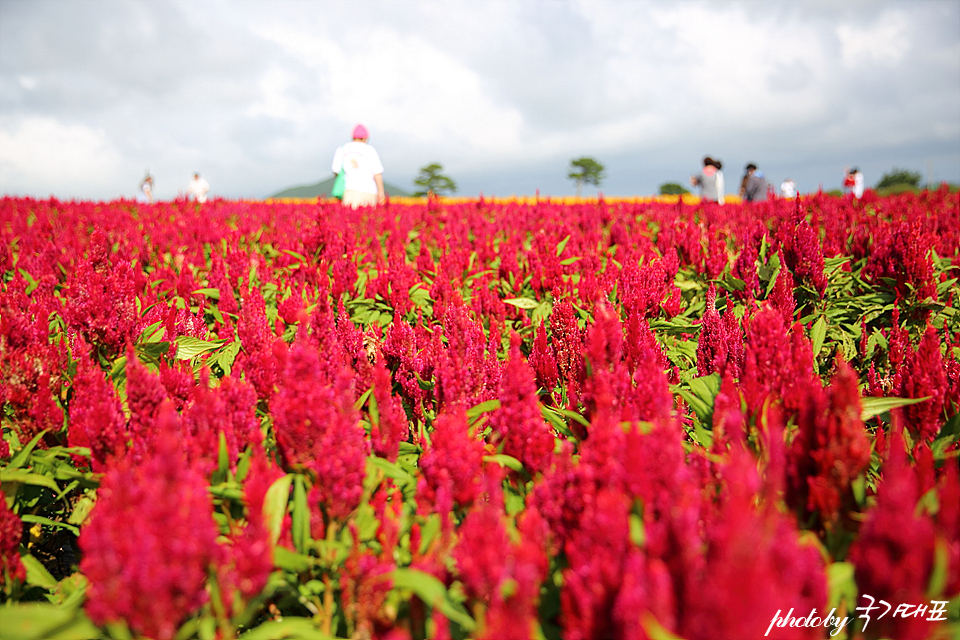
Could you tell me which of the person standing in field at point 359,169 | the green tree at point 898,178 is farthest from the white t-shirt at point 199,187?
the green tree at point 898,178

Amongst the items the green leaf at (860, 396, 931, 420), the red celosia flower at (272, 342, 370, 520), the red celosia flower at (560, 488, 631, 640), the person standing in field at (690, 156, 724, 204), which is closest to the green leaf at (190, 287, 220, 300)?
the red celosia flower at (272, 342, 370, 520)

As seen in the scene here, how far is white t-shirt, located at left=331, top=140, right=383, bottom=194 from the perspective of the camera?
11.1 meters

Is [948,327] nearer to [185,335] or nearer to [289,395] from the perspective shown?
[289,395]

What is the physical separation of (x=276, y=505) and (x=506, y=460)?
2.52 feet

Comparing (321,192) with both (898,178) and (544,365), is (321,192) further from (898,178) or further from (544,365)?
(898,178)

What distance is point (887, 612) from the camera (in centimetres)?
125

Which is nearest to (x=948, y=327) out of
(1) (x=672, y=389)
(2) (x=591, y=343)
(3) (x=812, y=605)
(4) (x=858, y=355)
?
(4) (x=858, y=355)

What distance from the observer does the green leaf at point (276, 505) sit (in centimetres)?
157

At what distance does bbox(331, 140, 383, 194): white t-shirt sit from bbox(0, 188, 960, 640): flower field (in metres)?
7.80

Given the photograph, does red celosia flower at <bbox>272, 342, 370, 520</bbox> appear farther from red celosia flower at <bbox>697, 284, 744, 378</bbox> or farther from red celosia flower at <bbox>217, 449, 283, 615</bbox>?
red celosia flower at <bbox>697, 284, 744, 378</bbox>

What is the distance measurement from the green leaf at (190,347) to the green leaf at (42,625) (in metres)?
1.86

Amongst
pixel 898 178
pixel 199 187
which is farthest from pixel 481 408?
pixel 898 178

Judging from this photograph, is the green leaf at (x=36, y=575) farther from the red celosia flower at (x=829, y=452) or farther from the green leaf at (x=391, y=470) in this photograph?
the red celosia flower at (x=829, y=452)

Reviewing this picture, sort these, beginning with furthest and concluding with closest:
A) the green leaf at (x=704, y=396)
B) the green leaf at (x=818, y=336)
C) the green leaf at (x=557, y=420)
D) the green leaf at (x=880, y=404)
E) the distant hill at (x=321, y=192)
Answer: the distant hill at (x=321, y=192) → the green leaf at (x=818, y=336) → the green leaf at (x=557, y=420) → the green leaf at (x=704, y=396) → the green leaf at (x=880, y=404)
